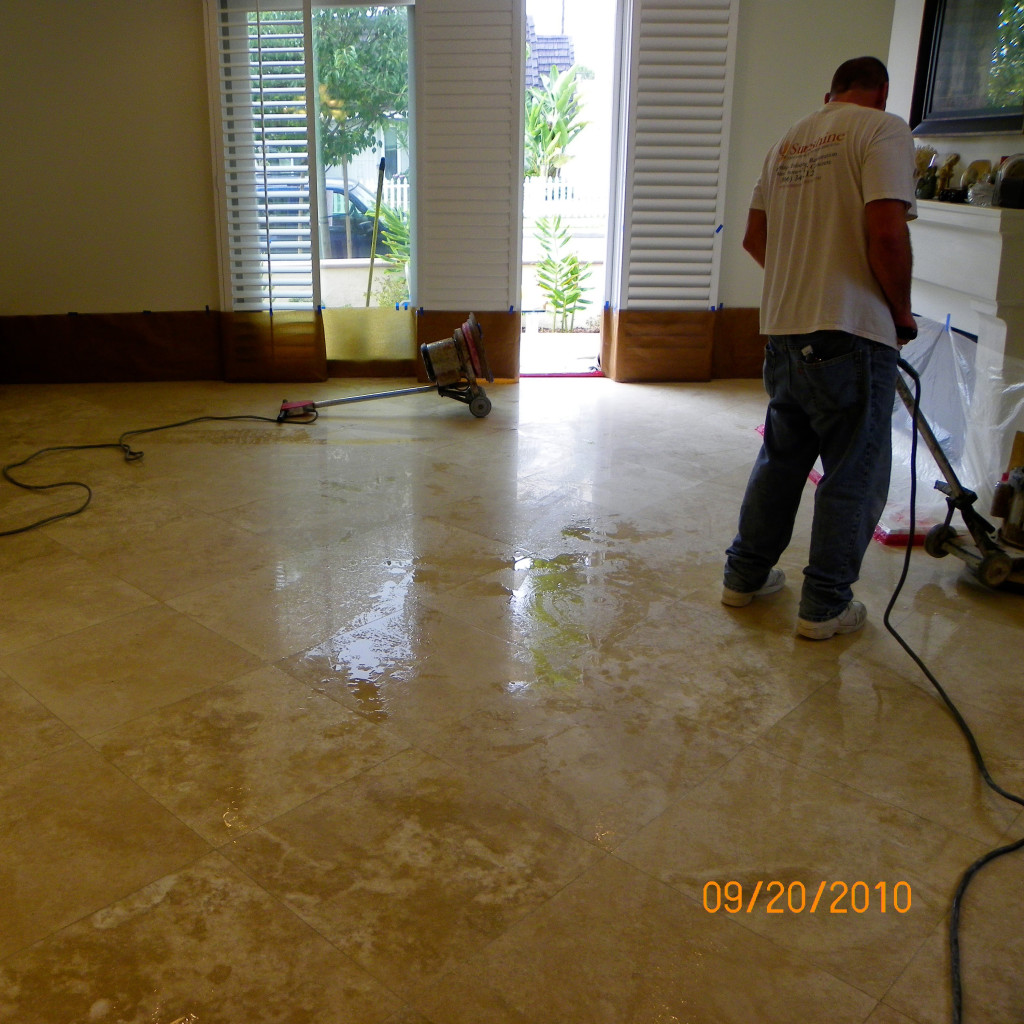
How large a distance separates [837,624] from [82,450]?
3.03 meters

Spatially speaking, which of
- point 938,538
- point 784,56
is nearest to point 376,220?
point 784,56

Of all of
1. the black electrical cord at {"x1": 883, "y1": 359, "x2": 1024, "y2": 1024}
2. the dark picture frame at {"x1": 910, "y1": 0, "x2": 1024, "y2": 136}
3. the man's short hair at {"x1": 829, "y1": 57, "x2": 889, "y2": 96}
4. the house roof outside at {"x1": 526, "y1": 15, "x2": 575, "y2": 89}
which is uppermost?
the house roof outside at {"x1": 526, "y1": 15, "x2": 575, "y2": 89}

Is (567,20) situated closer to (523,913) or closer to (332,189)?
(332,189)

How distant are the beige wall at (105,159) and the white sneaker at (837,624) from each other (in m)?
3.82

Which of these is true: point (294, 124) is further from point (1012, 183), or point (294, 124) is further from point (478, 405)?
point (1012, 183)

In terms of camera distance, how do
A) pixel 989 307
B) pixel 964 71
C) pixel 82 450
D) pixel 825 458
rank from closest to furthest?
pixel 825 458 → pixel 989 307 → pixel 964 71 → pixel 82 450

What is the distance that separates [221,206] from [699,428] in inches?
102

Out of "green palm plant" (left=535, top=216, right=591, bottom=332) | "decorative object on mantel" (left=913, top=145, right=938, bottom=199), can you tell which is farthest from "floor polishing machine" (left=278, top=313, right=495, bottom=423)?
"green palm plant" (left=535, top=216, right=591, bottom=332)

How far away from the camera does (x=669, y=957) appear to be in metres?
1.57

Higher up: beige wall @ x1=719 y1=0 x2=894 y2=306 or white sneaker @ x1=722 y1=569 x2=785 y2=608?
beige wall @ x1=719 y1=0 x2=894 y2=306

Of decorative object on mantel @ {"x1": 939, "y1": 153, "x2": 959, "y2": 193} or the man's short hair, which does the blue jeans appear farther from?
decorative object on mantel @ {"x1": 939, "y1": 153, "x2": 959, "y2": 193}

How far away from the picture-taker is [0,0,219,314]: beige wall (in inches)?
193

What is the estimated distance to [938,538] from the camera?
297cm

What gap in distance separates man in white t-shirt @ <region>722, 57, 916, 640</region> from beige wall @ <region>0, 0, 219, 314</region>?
11.4 ft
